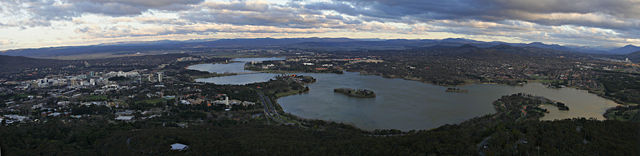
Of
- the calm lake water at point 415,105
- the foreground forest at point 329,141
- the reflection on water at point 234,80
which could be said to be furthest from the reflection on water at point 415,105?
the reflection on water at point 234,80

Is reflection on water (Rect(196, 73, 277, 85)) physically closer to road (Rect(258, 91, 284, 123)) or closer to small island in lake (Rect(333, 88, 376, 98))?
road (Rect(258, 91, 284, 123))

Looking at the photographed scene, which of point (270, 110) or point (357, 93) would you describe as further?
point (357, 93)

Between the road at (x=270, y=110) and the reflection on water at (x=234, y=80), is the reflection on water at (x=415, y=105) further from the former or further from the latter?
the reflection on water at (x=234, y=80)

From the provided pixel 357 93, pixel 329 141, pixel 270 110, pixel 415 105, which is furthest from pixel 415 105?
pixel 329 141

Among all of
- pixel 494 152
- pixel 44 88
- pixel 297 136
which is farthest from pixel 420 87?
pixel 44 88

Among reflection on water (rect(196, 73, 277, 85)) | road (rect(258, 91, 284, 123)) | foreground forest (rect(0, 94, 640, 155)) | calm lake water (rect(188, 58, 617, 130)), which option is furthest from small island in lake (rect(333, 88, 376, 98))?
foreground forest (rect(0, 94, 640, 155))

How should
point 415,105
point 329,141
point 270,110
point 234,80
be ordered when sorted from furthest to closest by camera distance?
1. point 234,80
2. point 415,105
3. point 270,110
4. point 329,141

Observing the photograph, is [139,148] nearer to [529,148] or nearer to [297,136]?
[297,136]

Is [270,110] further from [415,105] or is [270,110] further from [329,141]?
[415,105]

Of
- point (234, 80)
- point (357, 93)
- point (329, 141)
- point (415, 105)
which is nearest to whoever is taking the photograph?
point (329, 141)
